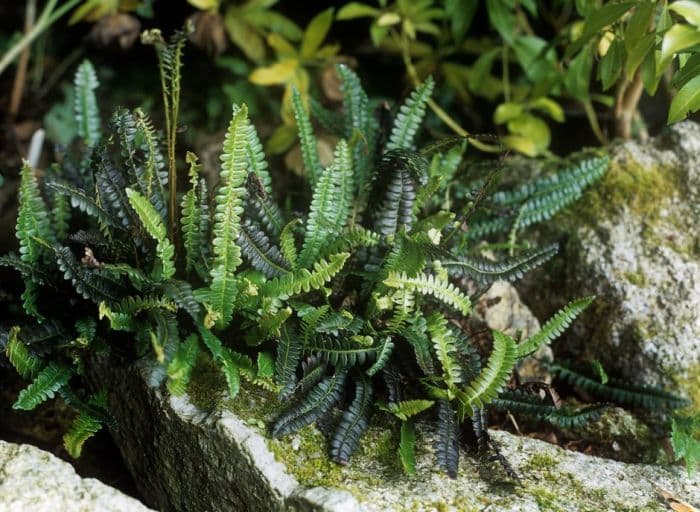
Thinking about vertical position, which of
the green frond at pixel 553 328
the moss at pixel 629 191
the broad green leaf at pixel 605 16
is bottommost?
the green frond at pixel 553 328

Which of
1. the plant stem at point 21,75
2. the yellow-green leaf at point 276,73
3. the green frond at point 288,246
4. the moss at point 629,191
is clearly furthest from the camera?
the plant stem at point 21,75

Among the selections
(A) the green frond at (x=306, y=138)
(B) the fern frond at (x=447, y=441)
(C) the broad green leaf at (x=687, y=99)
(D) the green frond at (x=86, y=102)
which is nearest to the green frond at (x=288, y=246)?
(A) the green frond at (x=306, y=138)

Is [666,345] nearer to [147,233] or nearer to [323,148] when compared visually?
[323,148]

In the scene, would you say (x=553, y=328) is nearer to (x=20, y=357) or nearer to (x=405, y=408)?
(x=405, y=408)

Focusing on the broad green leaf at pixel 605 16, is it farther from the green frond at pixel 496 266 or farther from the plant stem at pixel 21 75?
the plant stem at pixel 21 75

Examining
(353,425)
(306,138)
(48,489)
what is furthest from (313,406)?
(306,138)

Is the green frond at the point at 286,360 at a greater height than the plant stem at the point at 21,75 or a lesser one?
lesser
